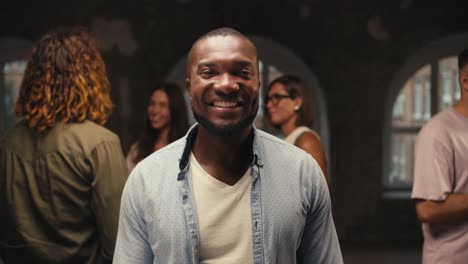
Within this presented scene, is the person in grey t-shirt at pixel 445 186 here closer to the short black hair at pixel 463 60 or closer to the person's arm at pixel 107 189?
the short black hair at pixel 463 60

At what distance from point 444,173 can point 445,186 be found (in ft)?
0.19

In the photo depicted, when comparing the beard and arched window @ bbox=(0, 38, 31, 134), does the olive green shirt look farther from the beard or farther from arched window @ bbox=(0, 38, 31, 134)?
arched window @ bbox=(0, 38, 31, 134)

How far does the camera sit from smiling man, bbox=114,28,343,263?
1.76m

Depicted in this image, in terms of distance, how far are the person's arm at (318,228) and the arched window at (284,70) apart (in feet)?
18.7

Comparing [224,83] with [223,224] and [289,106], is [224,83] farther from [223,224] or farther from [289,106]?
[289,106]

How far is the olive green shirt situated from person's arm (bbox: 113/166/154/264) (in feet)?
2.19

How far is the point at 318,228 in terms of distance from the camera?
190cm

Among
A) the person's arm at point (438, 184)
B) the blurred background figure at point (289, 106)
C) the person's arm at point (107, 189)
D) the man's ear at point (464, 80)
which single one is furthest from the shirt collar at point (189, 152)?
the blurred background figure at point (289, 106)

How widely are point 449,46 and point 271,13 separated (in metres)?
2.31

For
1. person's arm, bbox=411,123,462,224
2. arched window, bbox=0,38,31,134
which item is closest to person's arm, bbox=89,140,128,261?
person's arm, bbox=411,123,462,224

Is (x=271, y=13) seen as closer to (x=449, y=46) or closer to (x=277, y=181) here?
(x=449, y=46)

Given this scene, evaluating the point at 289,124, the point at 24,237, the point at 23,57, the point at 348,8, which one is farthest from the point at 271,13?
the point at 24,237

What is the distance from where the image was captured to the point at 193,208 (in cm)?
178

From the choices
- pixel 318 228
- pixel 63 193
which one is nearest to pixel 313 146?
pixel 63 193
